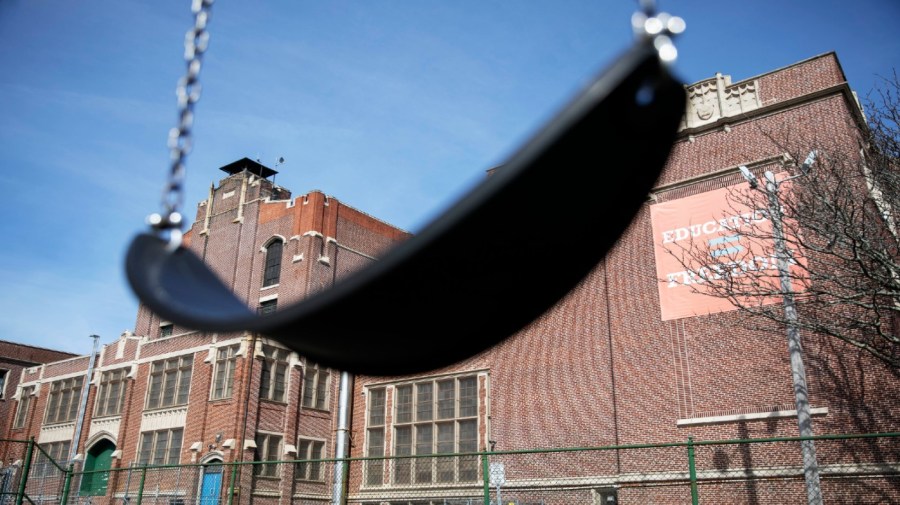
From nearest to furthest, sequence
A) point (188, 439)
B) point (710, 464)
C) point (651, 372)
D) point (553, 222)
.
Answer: point (553, 222) < point (710, 464) < point (651, 372) < point (188, 439)

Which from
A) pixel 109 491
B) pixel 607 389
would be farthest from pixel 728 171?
pixel 109 491

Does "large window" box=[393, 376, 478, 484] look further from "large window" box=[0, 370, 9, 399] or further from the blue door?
"large window" box=[0, 370, 9, 399]

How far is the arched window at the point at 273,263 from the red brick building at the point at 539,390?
12cm

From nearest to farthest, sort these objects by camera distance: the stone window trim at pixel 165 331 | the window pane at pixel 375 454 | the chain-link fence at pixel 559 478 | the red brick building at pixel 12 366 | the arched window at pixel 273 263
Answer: the chain-link fence at pixel 559 478 → the window pane at pixel 375 454 → the arched window at pixel 273 263 → the stone window trim at pixel 165 331 → the red brick building at pixel 12 366

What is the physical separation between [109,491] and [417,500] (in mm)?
12254

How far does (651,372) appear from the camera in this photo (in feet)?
53.9

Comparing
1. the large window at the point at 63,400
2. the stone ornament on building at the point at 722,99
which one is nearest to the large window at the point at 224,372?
the large window at the point at 63,400

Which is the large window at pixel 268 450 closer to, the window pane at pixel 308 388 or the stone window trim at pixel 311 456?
the stone window trim at pixel 311 456

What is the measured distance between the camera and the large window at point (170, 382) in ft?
79.9

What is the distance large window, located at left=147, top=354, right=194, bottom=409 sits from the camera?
24344 mm

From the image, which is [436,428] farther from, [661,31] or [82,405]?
[661,31]

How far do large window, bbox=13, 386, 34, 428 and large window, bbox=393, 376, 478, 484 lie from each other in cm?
2052

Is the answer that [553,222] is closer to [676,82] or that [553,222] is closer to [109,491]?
[676,82]

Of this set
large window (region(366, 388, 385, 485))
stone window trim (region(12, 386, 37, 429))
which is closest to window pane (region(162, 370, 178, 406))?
large window (region(366, 388, 385, 485))
